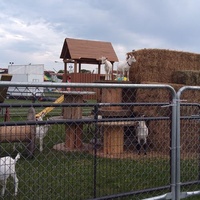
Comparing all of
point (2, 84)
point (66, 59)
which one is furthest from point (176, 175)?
point (66, 59)

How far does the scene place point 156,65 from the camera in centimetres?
914

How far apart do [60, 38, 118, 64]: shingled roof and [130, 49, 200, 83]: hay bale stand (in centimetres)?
993

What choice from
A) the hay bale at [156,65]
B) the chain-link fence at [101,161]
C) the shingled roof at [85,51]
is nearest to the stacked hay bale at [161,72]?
the hay bale at [156,65]

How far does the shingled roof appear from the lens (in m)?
19.3

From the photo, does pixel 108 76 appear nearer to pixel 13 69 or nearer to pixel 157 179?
pixel 157 179

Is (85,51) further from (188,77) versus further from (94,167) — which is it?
(94,167)

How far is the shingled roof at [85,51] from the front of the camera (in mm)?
19344

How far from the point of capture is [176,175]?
352 centimetres

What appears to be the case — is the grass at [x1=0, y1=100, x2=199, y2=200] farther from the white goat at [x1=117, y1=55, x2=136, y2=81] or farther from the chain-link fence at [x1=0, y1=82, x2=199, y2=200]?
the white goat at [x1=117, y1=55, x2=136, y2=81]

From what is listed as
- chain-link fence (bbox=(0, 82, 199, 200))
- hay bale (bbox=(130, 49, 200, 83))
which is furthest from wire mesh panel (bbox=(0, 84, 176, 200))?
hay bale (bbox=(130, 49, 200, 83))

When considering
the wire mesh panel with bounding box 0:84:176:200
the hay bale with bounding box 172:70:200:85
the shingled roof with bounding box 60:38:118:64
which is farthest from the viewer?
the shingled roof with bounding box 60:38:118:64

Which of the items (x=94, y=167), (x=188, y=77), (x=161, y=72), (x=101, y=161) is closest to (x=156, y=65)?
(x=161, y=72)

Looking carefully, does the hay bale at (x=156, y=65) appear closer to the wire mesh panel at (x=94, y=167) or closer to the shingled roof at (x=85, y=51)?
the wire mesh panel at (x=94, y=167)

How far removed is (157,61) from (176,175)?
593 centimetres
